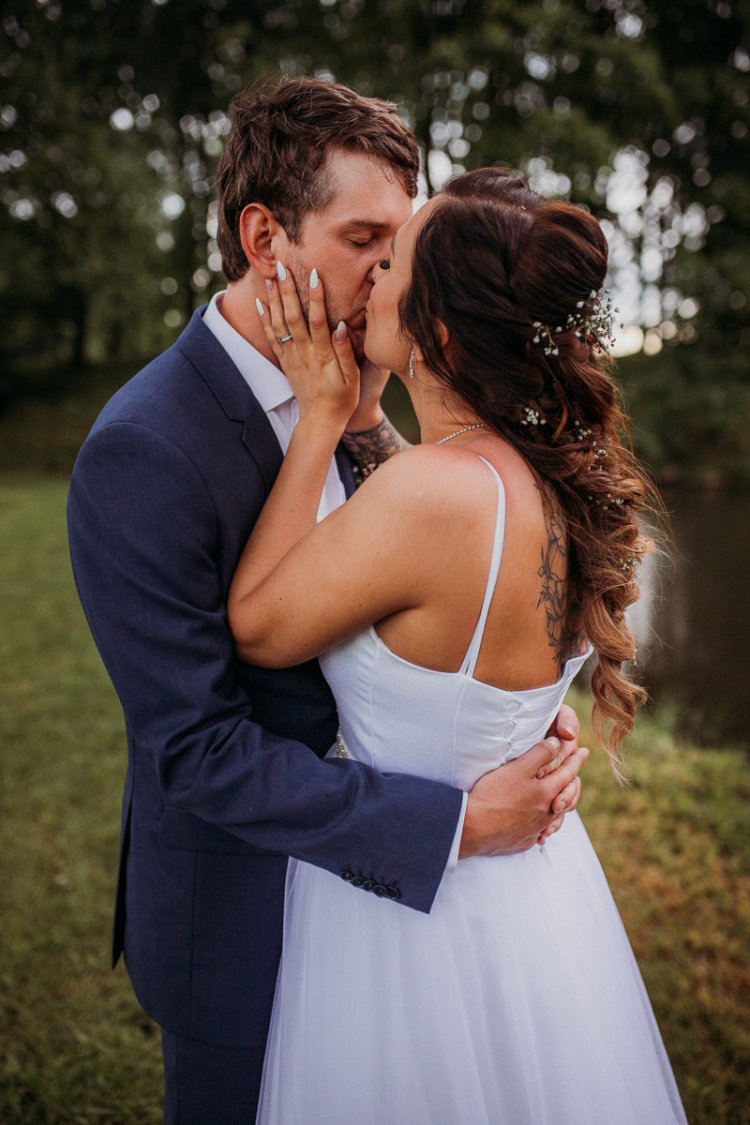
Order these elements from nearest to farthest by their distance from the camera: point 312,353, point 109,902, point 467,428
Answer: point 467,428 < point 312,353 < point 109,902

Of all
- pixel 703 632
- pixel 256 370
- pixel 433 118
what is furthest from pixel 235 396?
pixel 433 118

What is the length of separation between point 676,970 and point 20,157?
19090mm

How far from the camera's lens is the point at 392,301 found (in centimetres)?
182

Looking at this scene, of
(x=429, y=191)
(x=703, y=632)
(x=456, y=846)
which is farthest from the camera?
(x=429, y=191)

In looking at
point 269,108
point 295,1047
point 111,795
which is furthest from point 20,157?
point 295,1047

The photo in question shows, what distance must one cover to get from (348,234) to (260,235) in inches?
8.8

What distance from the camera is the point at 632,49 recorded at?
17.8 m

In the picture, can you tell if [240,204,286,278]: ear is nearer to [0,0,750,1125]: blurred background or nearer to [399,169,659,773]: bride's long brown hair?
[399,169,659,773]: bride's long brown hair

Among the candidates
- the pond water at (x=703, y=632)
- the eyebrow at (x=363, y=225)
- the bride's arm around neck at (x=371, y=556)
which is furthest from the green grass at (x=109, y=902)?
the eyebrow at (x=363, y=225)

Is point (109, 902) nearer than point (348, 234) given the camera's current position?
No

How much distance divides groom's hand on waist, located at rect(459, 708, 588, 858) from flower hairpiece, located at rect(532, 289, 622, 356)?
2.86 ft

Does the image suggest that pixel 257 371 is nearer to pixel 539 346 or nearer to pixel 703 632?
pixel 539 346

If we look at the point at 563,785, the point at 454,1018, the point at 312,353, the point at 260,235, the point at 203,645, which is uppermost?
the point at 260,235

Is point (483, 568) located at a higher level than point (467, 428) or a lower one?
lower
